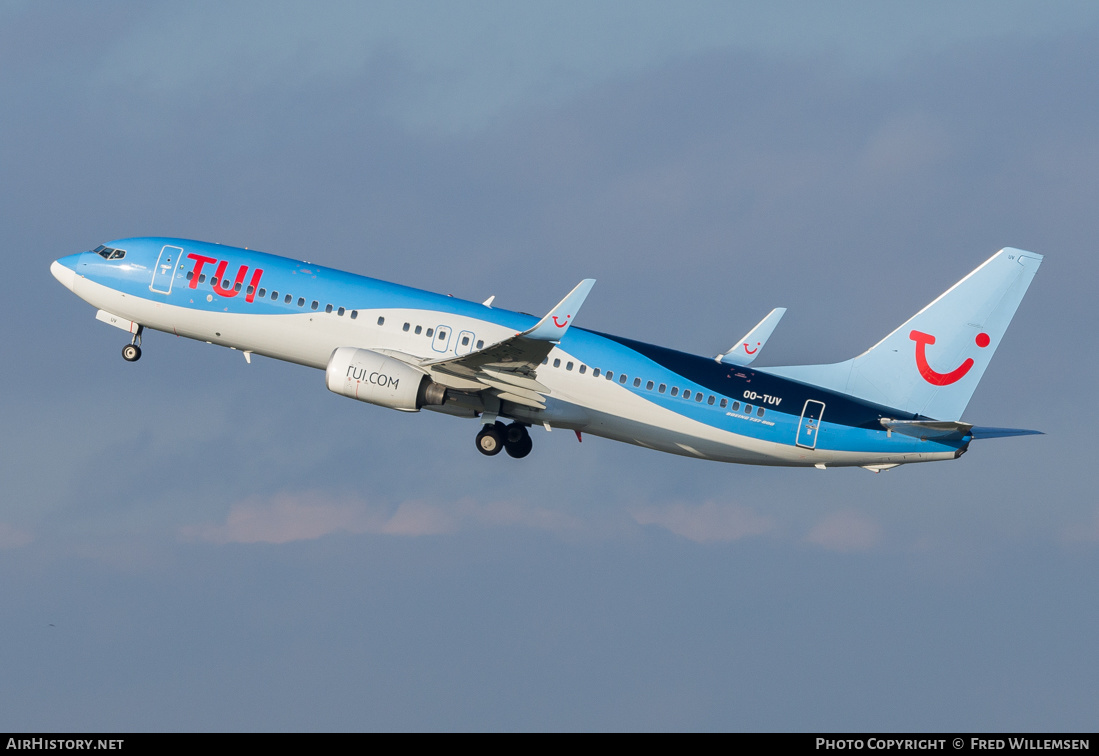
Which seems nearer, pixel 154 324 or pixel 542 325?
pixel 542 325

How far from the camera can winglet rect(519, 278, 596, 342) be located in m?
46.5

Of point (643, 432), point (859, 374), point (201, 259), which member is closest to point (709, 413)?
point (643, 432)

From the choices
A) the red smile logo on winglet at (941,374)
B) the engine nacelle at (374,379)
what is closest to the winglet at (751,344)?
the red smile logo on winglet at (941,374)

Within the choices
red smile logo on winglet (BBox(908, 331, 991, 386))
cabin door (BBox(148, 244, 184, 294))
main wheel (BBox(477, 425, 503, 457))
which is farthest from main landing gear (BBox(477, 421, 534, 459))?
red smile logo on winglet (BBox(908, 331, 991, 386))

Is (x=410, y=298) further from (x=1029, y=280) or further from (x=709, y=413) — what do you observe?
(x=1029, y=280)

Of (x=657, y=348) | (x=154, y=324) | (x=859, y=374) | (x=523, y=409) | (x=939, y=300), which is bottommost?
(x=154, y=324)

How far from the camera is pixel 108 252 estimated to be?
55.4 meters

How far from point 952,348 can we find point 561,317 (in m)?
16.1

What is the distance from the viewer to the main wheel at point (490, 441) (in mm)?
54031

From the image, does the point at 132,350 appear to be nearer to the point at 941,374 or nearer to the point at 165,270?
the point at 165,270

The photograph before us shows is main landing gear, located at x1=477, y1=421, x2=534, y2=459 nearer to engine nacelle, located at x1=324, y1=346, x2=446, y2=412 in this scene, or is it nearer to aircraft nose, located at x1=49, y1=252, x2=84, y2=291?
engine nacelle, located at x1=324, y1=346, x2=446, y2=412

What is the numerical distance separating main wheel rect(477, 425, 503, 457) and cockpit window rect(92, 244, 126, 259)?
52.9ft

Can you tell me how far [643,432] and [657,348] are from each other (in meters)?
3.30

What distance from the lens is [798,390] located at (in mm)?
52125
